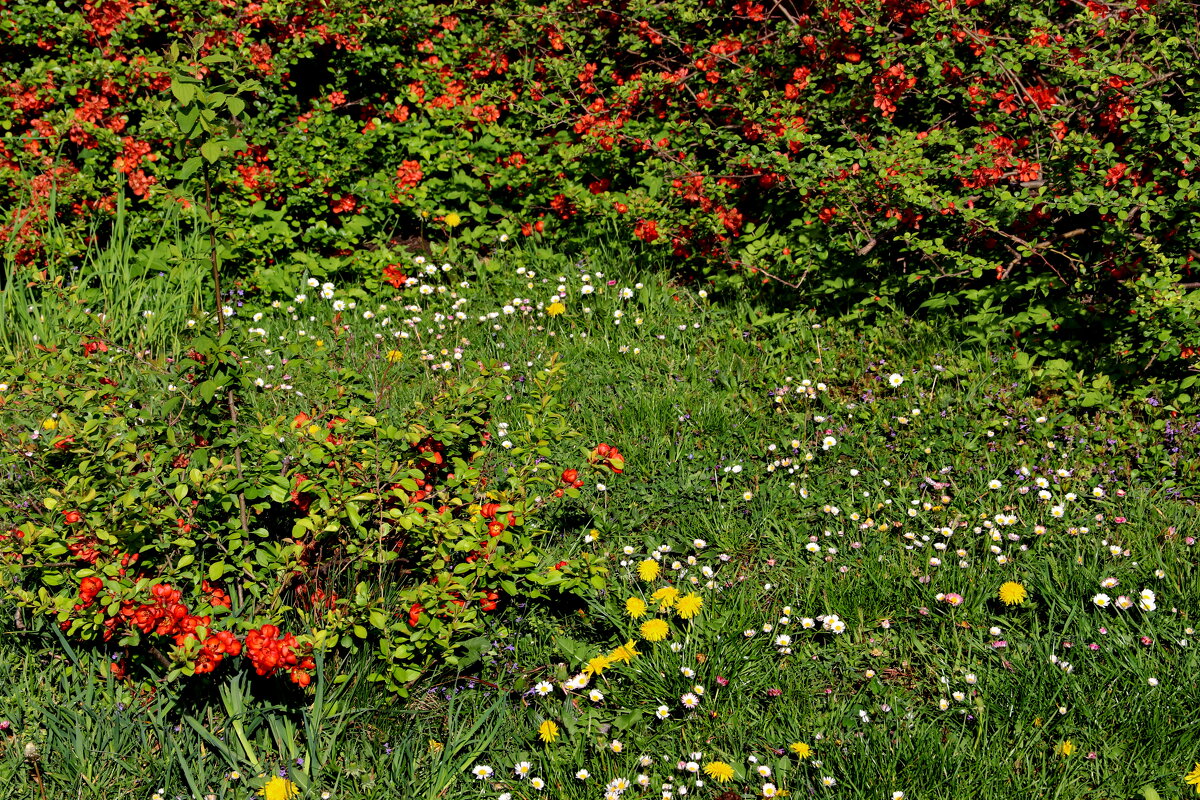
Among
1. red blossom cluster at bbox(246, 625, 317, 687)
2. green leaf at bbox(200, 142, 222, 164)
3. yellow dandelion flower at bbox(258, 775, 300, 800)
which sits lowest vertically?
yellow dandelion flower at bbox(258, 775, 300, 800)

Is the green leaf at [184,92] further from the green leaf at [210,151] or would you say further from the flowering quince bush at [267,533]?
the flowering quince bush at [267,533]

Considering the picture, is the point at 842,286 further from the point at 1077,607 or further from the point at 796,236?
the point at 1077,607

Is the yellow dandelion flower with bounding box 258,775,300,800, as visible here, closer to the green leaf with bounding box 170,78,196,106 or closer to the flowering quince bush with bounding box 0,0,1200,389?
the green leaf with bounding box 170,78,196,106

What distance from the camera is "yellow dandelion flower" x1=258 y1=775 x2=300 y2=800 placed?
2176mm

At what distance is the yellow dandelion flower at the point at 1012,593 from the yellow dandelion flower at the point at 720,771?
2.97ft

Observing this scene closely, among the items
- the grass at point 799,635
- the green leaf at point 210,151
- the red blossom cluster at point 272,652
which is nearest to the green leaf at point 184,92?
the green leaf at point 210,151

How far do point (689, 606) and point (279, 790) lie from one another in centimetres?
105

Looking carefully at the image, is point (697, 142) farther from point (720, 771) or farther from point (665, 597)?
point (720, 771)

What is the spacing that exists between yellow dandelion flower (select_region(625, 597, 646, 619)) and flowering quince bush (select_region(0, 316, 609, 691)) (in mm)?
130

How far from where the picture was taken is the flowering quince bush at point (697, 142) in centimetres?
354

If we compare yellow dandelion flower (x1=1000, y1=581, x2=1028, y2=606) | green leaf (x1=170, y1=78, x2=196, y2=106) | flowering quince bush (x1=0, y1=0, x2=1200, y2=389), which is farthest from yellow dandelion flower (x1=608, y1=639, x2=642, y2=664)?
A: flowering quince bush (x1=0, y1=0, x2=1200, y2=389)

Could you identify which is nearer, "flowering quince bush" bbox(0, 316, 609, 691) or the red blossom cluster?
the red blossom cluster

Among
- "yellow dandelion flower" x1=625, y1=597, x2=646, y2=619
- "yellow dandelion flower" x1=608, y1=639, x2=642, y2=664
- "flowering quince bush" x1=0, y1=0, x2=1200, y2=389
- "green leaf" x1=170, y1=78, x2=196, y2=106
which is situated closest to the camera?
"green leaf" x1=170, y1=78, x2=196, y2=106

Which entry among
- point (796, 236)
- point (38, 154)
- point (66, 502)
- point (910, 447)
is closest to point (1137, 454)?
point (910, 447)
